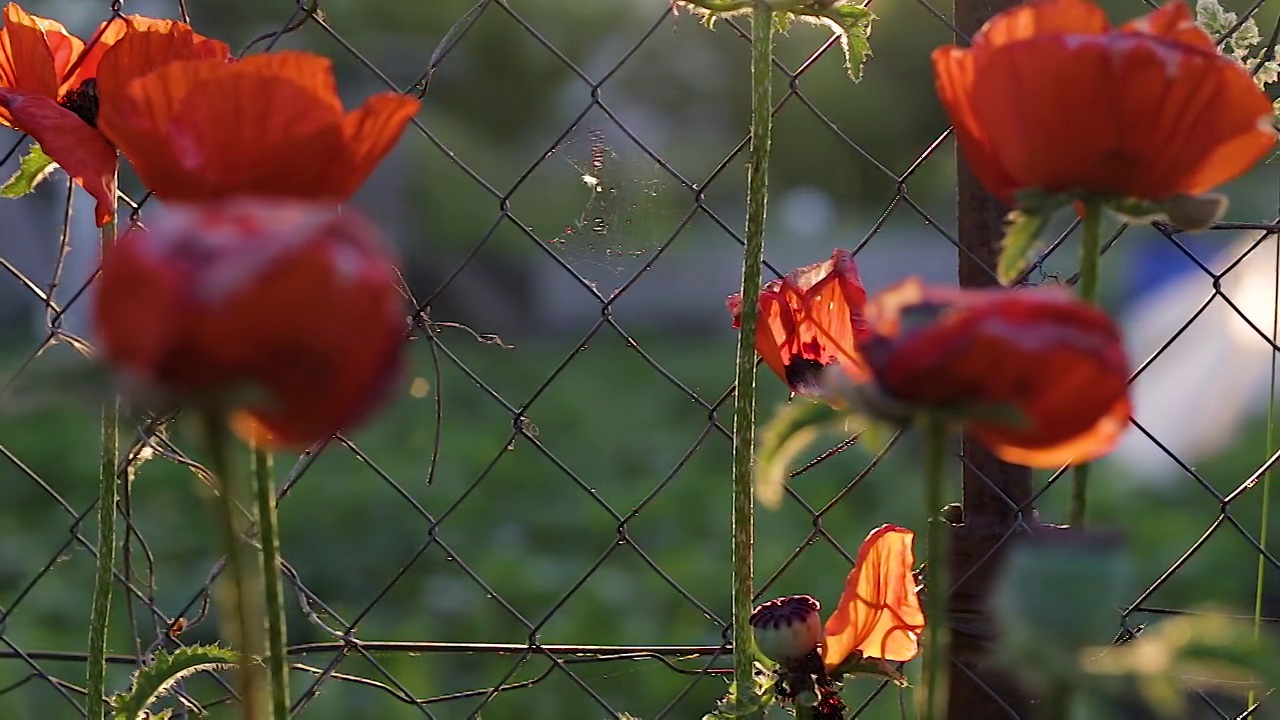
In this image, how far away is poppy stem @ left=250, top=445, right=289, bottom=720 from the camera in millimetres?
328

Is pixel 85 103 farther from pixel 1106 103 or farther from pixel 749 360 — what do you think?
pixel 1106 103

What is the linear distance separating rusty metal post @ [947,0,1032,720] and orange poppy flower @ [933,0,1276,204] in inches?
11.7

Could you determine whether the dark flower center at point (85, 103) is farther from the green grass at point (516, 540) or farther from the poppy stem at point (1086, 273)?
the green grass at point (516, 540)

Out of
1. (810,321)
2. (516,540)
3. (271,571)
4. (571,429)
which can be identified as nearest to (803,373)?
(810,321)

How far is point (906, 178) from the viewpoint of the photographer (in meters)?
0.73

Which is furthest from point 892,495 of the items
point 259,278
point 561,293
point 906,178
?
point 561,293

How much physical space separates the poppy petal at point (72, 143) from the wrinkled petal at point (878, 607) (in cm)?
31

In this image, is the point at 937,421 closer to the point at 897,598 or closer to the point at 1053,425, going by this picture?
the point at 1053,425

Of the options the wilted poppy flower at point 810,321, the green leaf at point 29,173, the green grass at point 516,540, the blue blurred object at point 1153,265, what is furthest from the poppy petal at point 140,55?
the blue blurred object at point 1153,265

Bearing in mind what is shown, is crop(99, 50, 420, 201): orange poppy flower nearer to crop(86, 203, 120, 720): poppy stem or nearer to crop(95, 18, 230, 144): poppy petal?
crop(95, 18, 230, 144): poppy petal

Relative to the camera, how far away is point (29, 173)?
567 mm

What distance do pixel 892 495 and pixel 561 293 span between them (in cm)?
404

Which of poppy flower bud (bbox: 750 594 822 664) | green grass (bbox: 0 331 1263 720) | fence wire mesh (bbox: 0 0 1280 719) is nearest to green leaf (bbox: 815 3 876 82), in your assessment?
fence wire mesh (bbox: 0 0 1280 719)

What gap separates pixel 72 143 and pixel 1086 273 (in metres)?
0.36
